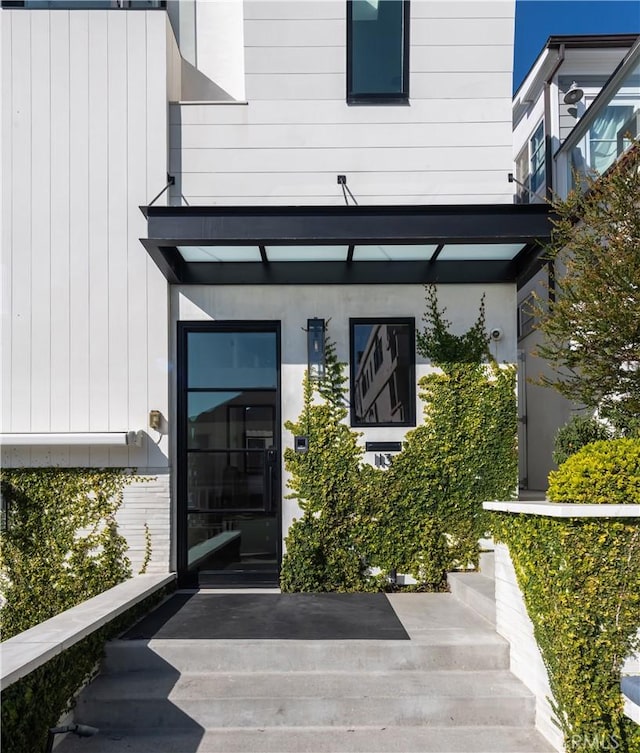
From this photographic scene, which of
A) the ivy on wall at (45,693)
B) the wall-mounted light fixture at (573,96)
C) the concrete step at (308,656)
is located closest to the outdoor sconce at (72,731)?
the ivy on wall at (45,693)

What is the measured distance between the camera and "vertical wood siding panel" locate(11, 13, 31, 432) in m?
6.44

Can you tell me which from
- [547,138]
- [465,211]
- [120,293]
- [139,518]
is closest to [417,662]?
[139,518]

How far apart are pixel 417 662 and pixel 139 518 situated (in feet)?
10.5

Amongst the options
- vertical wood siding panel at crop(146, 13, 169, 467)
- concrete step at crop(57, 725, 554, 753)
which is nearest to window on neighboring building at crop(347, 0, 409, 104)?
vertical wood siding panel at crop(146, 13, 169, 467)

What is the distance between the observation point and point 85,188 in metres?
6.49

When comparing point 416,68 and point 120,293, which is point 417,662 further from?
point 416,68

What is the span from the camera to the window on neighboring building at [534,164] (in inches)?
376

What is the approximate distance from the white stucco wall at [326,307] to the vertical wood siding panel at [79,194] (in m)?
0.95

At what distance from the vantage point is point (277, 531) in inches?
256

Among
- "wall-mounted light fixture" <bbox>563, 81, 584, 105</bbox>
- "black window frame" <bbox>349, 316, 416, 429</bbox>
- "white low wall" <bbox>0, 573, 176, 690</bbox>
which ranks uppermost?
"wall-mounted light fixture" <bbox>563, 81, 584, 105</bbox>

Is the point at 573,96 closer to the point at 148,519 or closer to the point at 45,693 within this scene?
the point at 148,519

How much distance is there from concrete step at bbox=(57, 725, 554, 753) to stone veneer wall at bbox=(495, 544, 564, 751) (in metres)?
0.12

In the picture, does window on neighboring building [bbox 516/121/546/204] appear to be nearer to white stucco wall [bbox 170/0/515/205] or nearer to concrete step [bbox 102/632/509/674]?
white stucco wall [bbox 170/0/515/205]

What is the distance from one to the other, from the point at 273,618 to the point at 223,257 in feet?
11.4
